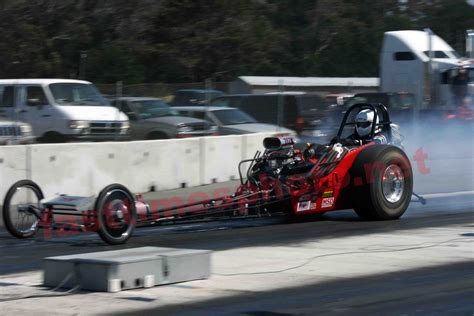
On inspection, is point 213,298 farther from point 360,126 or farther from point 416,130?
point 416,130

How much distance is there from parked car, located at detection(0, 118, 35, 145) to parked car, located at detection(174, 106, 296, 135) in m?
4.28

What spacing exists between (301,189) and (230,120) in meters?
10.8

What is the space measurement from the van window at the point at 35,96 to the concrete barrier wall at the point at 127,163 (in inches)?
188

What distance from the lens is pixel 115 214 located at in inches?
403

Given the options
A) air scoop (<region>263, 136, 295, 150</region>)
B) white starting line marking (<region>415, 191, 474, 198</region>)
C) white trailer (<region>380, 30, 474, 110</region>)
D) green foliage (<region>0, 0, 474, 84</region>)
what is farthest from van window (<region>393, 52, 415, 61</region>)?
air scoop (<region>263, 136, 295, 150</region>)

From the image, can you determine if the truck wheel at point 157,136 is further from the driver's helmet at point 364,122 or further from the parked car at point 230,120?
the driver's helmet at point 364,122

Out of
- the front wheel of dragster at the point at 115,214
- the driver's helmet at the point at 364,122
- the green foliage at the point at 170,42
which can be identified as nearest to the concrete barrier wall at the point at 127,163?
the front wheel of dragster at the point at 115,214

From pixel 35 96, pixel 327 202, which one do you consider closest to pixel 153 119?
pixel 35 96

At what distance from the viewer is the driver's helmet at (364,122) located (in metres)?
12.9

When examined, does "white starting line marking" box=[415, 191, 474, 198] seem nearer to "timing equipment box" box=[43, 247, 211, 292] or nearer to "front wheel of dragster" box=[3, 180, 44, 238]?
"front wheel of dragster" box=[3, 180, 44, 238]

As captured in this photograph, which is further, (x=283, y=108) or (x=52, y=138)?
(x=283, y=108)

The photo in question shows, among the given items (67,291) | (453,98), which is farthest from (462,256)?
(453,98)

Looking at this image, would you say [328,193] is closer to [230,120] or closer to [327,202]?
[327,202]

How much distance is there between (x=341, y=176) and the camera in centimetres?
1223
